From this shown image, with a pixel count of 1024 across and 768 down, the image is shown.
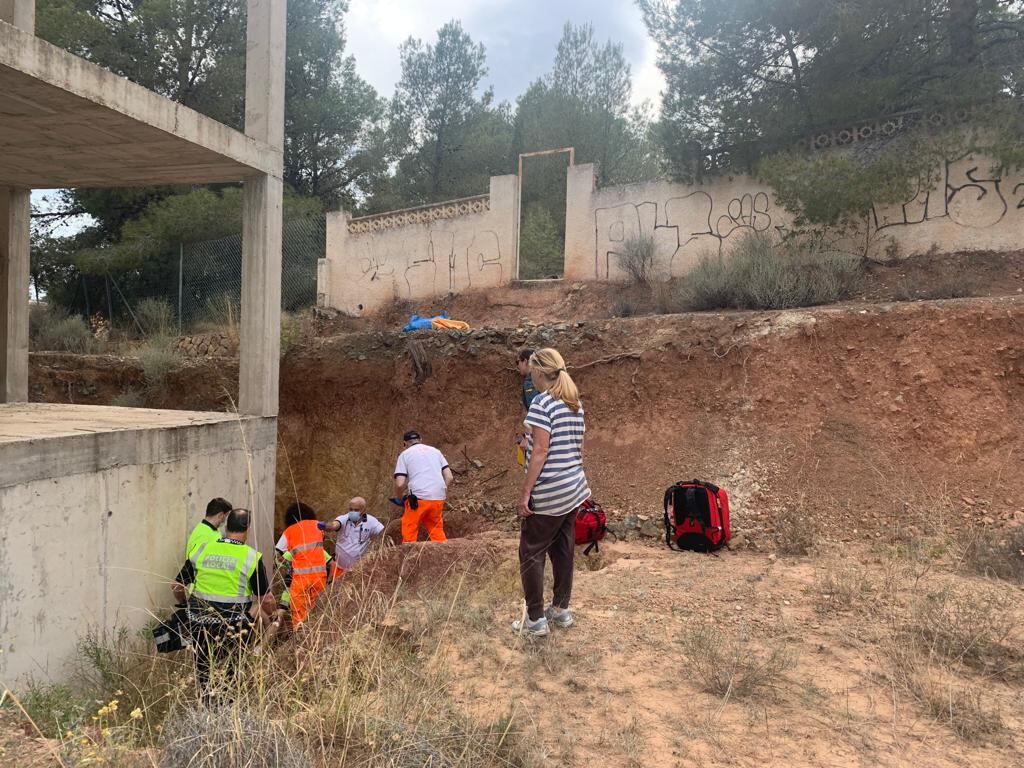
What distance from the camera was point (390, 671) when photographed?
3490 mm

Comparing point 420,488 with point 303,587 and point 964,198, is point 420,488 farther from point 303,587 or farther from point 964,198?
point 964,198

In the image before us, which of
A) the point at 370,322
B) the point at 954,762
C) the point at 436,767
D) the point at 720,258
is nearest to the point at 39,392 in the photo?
the point at 370,322

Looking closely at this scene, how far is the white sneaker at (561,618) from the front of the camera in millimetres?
4574

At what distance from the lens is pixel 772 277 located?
10188 millimetres

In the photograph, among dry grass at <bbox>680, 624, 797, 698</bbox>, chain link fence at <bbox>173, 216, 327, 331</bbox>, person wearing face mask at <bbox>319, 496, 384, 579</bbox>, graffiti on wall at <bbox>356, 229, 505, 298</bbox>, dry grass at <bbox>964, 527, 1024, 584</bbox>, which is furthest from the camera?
chain link fence at <bbox>173, 216, 327, 331</bbox>

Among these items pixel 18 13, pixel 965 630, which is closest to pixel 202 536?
pixel 965 630

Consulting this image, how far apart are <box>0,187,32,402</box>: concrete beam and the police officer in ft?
18.8

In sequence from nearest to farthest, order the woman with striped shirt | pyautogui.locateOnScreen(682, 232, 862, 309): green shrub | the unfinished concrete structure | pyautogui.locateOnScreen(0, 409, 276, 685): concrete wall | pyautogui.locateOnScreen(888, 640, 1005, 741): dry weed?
pyautogui.locateOnScreen(888, 640, 1005, 741): dry weed < the woman with striped shirt < pyautogui.locateOnScreen(0, 409, 276, 685): concrete wall < the unfinished concrete structure < pyautogui.locateOnScreen(682, 232, 862, 309): green shrub

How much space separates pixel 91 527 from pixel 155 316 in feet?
38.7

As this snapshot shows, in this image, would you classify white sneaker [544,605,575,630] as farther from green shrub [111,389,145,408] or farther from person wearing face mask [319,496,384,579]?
green shrub [111,389,145,408]

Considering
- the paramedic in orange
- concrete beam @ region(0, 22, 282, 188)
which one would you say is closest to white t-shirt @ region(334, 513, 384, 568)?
the paramedic in orange

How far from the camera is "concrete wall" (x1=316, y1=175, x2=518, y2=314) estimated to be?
1477 cm

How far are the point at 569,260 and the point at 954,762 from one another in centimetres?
1195

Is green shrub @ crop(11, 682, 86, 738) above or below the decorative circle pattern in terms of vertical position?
below
